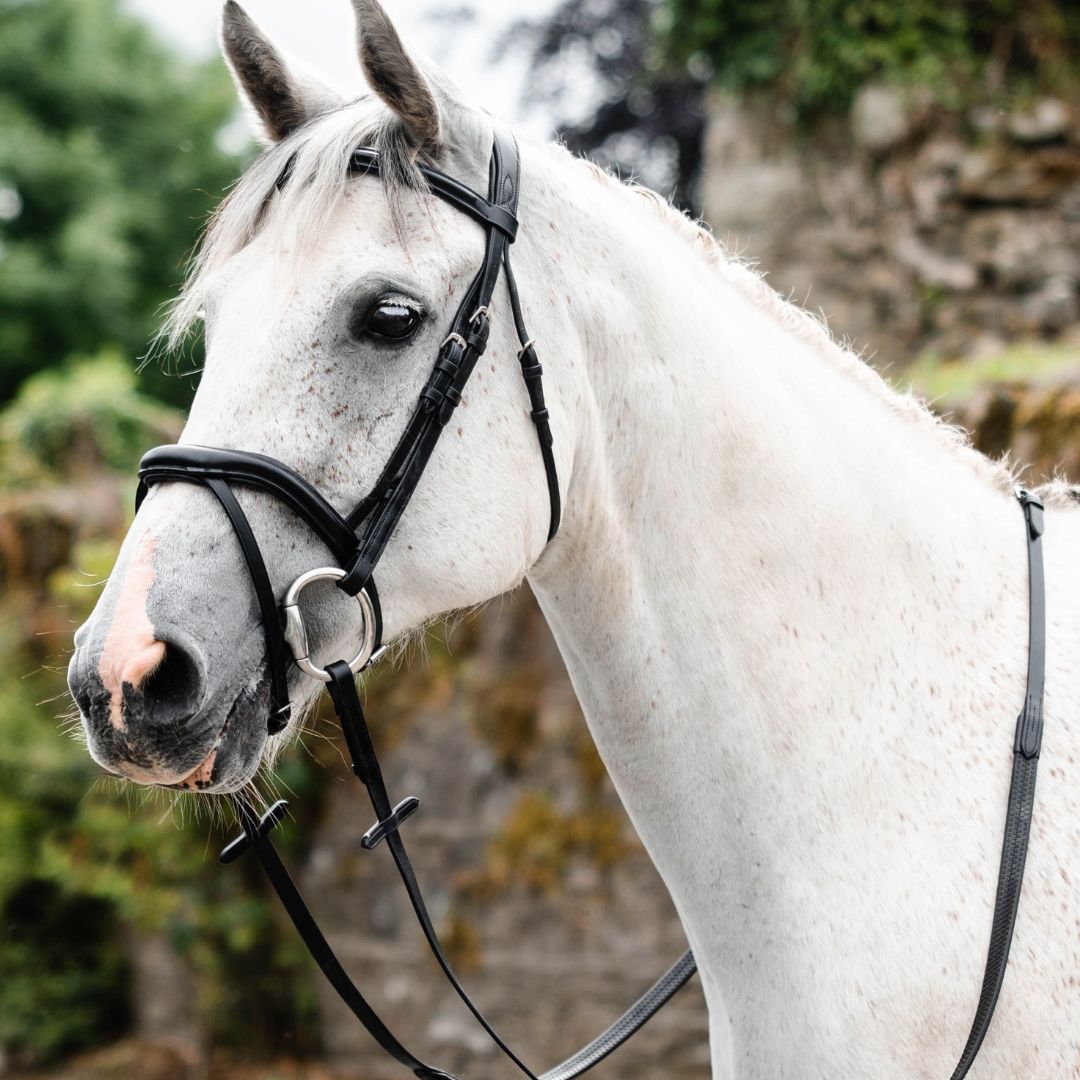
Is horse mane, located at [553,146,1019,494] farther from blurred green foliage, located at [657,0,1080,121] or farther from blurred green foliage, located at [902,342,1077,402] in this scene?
blurred green foliage, located at [657,0,1080,121]

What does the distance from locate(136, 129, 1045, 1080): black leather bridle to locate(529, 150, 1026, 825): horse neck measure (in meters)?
0.12

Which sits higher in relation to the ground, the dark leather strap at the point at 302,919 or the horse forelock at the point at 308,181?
the horse forelock at the point at 308,181

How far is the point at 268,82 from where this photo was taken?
1.94 meters

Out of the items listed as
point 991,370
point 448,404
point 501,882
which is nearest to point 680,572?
point 448,404

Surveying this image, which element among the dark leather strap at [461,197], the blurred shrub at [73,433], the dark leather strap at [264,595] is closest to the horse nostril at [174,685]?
the dark leather strap at [264,595]

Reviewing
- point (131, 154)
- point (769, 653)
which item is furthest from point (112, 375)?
point (131, 154)

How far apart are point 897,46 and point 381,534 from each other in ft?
23.0

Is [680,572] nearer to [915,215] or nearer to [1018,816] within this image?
[1018,816]

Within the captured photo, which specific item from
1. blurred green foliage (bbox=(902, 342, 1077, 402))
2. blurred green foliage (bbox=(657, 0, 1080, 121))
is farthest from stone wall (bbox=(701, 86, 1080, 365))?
blurred green foliage (bbox=(902, 342, 1077, 402))

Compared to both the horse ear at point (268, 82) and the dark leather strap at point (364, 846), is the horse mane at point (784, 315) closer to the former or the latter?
the horse ear at point (268, 82)

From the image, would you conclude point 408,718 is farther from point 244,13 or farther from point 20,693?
point 244,13

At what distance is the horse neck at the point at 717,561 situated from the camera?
1869 mm

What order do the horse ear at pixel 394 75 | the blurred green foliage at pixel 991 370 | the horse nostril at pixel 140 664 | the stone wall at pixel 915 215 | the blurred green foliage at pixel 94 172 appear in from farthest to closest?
the blurred green foliage at pixel 94 172, the stone wall at pixel 915 215, the blurred green foliage at pixel 991 370, the horse ear at pixel 394 75, the horse nostril at pixel 140 664

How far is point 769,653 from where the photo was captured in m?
1.87
